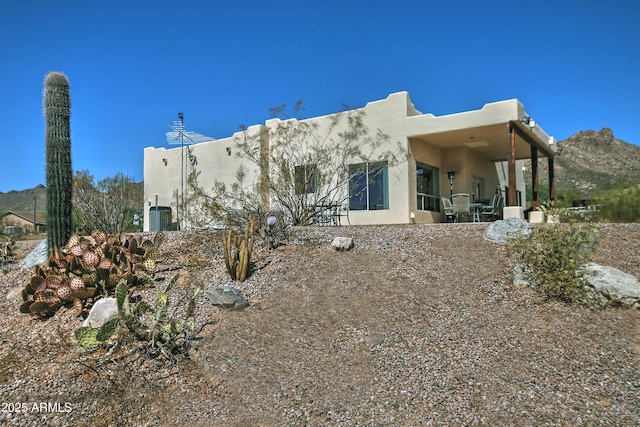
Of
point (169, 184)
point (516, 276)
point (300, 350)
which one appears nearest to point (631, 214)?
point (516, 276)

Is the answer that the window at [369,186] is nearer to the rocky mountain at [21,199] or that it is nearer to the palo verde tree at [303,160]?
the palo verde tree at [303,160]

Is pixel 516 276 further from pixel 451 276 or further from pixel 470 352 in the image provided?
pixel 470 352

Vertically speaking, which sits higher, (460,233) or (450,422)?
(460,233)

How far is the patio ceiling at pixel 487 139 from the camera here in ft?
46.1

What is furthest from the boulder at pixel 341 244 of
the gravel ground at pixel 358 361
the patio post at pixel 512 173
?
the patio post at pixel 512 173

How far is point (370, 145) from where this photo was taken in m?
15.4

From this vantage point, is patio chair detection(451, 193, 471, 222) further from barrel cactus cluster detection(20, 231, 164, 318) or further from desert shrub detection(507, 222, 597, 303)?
barrel cactus cluster detection(20, 231, 164, 318)

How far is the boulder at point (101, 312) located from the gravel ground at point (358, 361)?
303 millimetres

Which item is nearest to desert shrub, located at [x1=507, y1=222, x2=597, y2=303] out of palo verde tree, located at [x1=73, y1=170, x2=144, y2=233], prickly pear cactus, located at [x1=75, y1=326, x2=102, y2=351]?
prickly pear cactus, located at [x1=75, y1=326, x2=102, y2=351]

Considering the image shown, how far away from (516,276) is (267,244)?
428cm

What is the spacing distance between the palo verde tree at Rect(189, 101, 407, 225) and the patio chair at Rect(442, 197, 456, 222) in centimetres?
212

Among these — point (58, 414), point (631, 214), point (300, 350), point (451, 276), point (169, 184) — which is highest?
point (169, 184)

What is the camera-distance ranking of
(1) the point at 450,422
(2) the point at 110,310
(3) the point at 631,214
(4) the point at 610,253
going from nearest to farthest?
(1) the point at 450,422 → (2) the point at 110,310 → (4) the point at 610,253 → (3) the point at 631,214

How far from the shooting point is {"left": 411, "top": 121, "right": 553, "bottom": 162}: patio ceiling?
1404 centimetres
